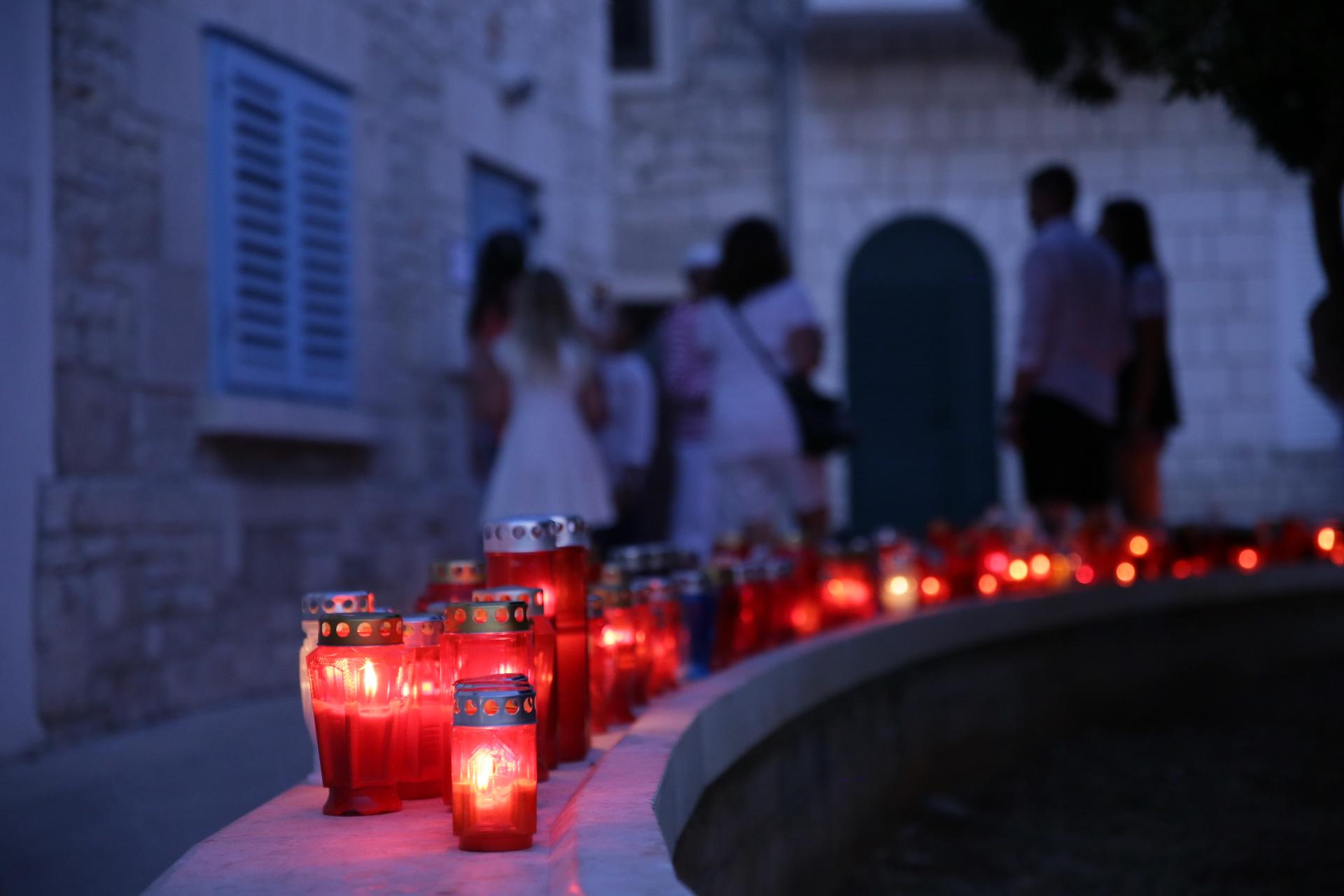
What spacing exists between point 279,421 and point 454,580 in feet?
11.3

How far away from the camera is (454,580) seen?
308 centimetres

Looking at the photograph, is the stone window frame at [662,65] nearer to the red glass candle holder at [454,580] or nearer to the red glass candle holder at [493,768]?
the red glass candle holder at [454,580]

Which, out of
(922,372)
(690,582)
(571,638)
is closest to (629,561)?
(690,582)

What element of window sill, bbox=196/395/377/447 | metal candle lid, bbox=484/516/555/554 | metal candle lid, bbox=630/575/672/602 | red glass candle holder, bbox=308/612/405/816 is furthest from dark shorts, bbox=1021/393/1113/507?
red glass candle holder, bbox=308/612/405/816

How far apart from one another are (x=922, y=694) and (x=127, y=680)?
255 centimetres

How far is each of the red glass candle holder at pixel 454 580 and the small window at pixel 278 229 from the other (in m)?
3.15

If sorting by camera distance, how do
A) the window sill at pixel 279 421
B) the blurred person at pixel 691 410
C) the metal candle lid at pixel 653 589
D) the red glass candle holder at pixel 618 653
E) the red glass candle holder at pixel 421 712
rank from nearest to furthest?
the red glass candle holder at pixel 421 712
the red glass candle holder at pixel 618 653
the metal candle lid at pixel 653 589
the window sill at pixel 279 421
the blurred person at pixel 691 410

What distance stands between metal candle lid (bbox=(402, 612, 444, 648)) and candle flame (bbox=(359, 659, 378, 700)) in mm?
88

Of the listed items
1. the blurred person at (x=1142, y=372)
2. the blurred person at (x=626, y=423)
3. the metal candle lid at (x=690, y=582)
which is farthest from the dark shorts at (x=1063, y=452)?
the metal candle lid at (x=690, y=582)

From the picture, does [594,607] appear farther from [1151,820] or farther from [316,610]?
[1151,820]

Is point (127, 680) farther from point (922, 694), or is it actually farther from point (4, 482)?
point (922, 694)

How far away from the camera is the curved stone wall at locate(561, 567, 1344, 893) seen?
2.53 meters

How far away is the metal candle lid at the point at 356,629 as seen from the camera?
244 centimetres

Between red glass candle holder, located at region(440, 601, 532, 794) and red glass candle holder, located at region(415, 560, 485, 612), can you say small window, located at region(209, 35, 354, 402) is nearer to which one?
red glass candle holder, located at region(415, 560, 485, 612)
